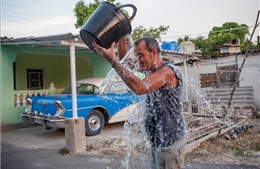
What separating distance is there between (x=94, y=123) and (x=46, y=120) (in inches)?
54.5

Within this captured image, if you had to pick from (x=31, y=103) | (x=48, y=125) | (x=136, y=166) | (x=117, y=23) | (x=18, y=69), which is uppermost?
(x=18, y=69)

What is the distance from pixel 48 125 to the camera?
7066mm

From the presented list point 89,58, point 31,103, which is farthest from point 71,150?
point 89,58

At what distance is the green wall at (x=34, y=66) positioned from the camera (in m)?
8.95

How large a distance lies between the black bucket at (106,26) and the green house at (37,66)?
167 inches

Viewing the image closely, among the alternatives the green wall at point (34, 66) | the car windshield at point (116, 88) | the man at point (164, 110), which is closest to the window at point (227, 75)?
the green wall at point (34, 66)

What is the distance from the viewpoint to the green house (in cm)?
800

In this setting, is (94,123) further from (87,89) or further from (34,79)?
(34,79)

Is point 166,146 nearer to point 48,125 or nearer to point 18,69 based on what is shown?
point 48,125

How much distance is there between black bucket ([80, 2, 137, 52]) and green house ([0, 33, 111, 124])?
4.25m

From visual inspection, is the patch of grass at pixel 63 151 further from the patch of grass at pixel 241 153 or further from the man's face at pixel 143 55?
the man's face at pixel 143 55

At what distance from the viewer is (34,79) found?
11883mm

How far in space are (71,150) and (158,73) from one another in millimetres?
4269

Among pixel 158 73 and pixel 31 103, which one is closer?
pixel 158 73
